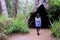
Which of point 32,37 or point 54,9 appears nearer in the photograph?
point 32,37

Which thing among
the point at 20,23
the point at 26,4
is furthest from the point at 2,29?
the point at 26,4

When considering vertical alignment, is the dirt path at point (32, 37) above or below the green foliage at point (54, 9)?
below

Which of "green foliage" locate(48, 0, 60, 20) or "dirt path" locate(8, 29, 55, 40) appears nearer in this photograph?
"dirt path" locate(8, 29, 55, 40)

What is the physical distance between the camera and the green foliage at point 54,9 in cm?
1411

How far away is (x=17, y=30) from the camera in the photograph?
42.5 feet

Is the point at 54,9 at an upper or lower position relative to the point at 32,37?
upper

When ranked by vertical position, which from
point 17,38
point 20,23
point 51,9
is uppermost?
point 51,9

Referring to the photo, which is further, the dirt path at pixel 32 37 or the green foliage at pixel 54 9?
the green foliage at pixel 54 9

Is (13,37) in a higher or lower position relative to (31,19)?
lower

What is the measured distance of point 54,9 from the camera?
46.9 feet

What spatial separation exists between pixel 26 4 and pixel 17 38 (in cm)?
2876

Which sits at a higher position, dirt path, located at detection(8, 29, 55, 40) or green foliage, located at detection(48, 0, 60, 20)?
green foliage, located at detection(48, 0, 60, 20)

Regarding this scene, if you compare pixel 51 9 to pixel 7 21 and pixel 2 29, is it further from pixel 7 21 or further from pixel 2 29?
pixel 2 29

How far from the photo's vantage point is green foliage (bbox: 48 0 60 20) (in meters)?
14.1
